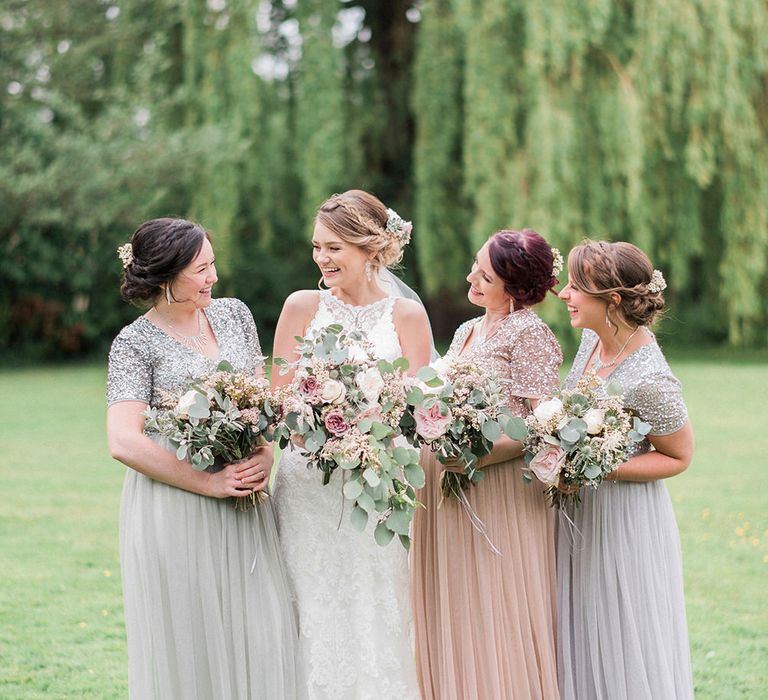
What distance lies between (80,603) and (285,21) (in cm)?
1280

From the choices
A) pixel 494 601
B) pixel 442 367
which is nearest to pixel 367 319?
pixel 442 367

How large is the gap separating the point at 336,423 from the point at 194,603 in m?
0.80

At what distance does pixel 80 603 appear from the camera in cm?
604

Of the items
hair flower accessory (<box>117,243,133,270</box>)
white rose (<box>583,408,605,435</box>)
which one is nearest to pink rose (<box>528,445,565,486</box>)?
white rose (<box>583,408,605,435</box>)

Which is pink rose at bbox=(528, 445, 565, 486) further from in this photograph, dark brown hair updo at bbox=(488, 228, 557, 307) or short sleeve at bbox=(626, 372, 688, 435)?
dark brown hair updo at bbox=(488, 228, 557, 307)

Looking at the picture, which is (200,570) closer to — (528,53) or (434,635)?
(434,635)

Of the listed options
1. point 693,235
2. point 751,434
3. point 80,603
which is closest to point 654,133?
point 693,235

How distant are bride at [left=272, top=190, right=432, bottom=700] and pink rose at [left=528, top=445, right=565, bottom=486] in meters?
0.57

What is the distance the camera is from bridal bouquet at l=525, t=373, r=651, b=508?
3.26 m

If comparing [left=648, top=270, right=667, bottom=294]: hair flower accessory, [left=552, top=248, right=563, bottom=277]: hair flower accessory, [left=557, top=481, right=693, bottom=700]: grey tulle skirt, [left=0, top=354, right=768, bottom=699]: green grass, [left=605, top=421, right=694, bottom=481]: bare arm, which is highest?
[left=552, top=248, right=563, bottom=277]: hair flower accessory

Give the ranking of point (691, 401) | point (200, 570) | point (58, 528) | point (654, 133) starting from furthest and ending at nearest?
point (654, 133) < point (691, 401) < point (58, 528) < point (200, 570)

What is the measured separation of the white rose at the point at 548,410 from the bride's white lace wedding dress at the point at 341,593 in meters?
0.61

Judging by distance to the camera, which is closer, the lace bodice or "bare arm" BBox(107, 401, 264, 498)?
"bare arm" BBox(107, 401, 264, 498)

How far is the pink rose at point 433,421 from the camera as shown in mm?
3252
